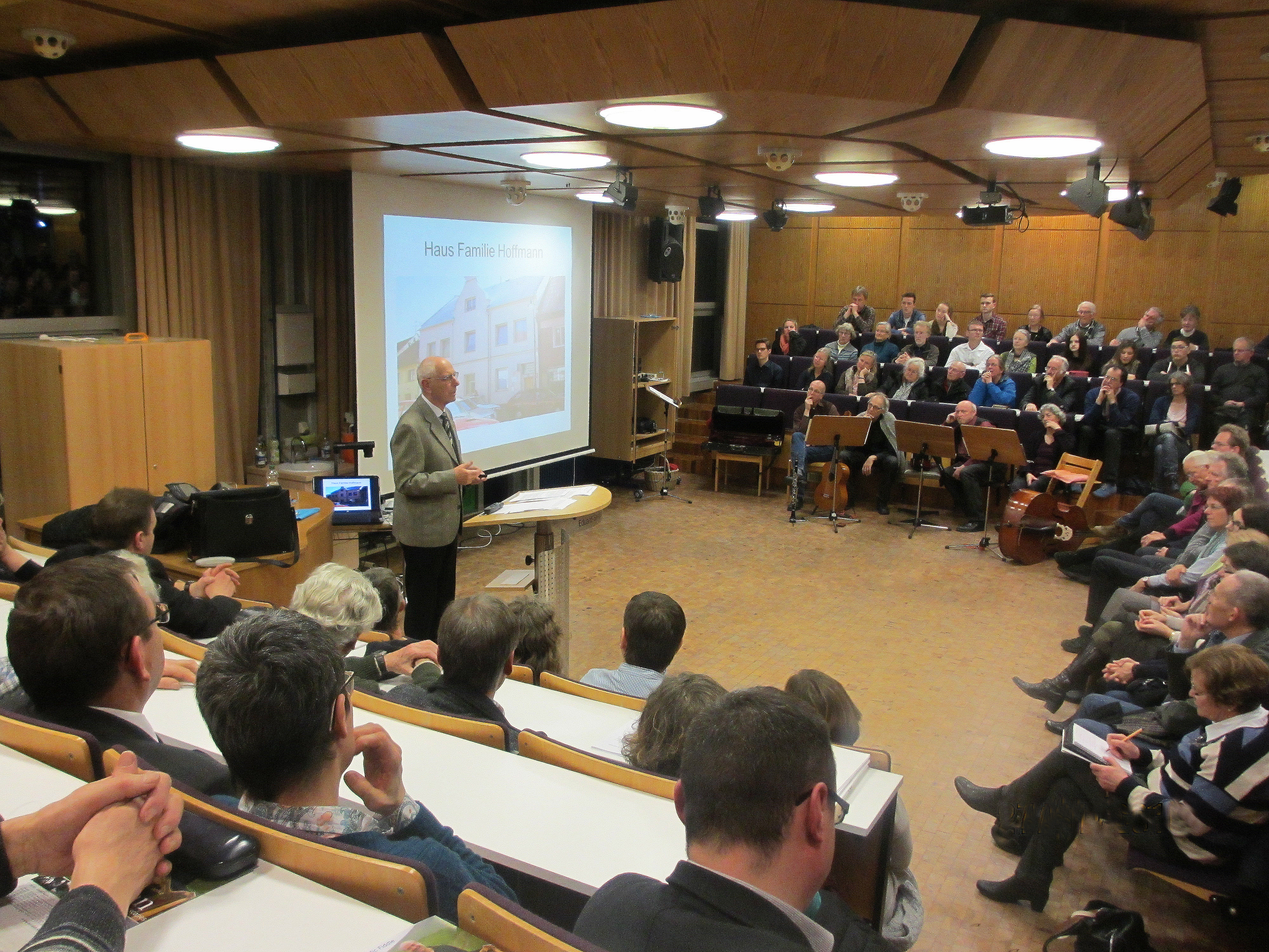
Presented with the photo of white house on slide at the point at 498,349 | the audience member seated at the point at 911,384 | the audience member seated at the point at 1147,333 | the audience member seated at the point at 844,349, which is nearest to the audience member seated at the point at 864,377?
the audience member seated at the point at 911,384

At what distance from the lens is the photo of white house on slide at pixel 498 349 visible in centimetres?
657

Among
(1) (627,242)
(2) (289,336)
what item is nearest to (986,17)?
(2) (289,336)

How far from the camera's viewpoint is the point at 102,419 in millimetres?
4664

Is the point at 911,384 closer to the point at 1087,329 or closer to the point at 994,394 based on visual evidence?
the point at 994,394

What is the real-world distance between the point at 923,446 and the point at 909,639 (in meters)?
3.01

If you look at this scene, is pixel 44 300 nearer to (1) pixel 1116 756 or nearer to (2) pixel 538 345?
(2) pixel 538 345

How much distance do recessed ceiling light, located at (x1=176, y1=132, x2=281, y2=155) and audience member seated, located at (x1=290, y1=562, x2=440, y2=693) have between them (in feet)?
8.13

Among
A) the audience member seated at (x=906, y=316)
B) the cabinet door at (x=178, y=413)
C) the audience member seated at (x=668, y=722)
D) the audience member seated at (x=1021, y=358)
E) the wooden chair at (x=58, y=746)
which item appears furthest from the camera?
the audience member seated at (x=906, y=316)

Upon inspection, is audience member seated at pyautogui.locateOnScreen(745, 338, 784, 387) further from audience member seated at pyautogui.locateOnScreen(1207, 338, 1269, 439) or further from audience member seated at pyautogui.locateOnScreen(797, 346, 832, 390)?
audience member seated at pyautogui.locateOnScreen(1207, 338, 1269, 439)

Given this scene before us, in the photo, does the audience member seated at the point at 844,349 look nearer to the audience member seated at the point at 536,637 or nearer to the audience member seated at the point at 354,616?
the audience member seated at the point at 536,637

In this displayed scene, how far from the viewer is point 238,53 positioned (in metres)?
3.53

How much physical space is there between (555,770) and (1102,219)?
1136cm

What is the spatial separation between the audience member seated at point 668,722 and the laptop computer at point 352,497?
13.0ft

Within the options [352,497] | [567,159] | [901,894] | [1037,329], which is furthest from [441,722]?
[1037,329]
